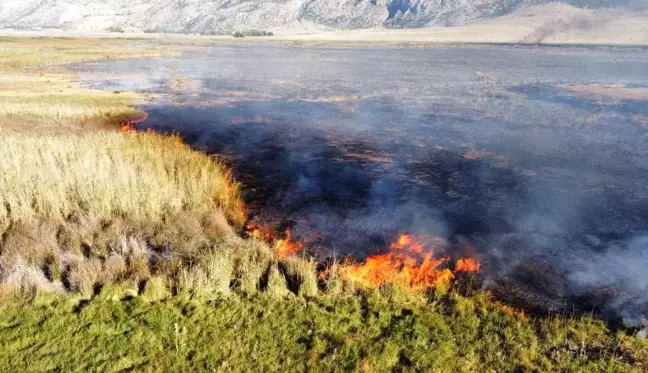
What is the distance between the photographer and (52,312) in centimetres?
791

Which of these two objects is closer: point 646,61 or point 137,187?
point 137,187

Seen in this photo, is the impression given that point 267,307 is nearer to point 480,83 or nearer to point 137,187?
point 137,187

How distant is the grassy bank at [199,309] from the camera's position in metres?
7.09

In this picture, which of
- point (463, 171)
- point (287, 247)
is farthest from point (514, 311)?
point (463, 171)

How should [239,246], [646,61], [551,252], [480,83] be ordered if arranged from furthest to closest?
[646,61] < [480,83] < [551,252] < [239,246]

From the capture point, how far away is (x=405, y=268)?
10.3 metres

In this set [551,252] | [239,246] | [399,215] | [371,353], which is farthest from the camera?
[399,215]

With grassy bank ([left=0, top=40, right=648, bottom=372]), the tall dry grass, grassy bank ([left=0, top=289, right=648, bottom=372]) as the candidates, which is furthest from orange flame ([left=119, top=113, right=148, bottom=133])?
grassy bank ([left=0, top=289, right=648, bottom=372])

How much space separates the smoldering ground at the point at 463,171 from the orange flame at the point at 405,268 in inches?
23.7

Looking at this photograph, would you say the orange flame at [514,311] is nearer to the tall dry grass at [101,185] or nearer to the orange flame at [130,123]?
the tall dry grass at [101,185]

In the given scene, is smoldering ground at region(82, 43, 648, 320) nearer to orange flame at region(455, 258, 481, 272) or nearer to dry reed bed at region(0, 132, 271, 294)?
orange flame at region(455, 258, 481, 272)

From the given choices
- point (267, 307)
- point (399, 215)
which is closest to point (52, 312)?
point (267, 307)

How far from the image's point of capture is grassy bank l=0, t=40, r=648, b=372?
7094 mm

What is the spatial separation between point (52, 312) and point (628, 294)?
38.0ft
